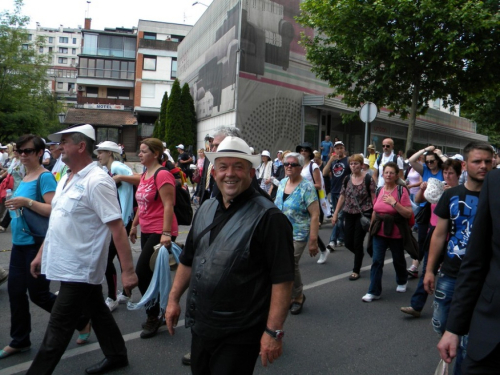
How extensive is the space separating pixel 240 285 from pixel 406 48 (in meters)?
16.2

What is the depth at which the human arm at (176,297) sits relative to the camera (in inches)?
A: 106

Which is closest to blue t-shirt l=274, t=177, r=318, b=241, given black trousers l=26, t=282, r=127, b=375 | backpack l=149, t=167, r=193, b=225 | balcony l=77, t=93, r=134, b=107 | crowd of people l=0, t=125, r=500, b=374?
crowd of people l=0, t=125, r=500, b=374

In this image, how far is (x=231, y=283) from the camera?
235cm

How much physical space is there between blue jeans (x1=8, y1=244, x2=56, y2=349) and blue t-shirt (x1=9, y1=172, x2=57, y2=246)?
0.06 meters

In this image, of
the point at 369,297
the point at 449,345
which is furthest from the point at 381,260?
the point at 449,345

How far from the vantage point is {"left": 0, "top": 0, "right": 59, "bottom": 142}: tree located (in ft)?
103

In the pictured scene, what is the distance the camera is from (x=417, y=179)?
8703 mm

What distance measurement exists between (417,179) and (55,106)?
54372mm

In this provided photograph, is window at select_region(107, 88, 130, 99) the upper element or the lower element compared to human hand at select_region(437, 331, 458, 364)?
upper

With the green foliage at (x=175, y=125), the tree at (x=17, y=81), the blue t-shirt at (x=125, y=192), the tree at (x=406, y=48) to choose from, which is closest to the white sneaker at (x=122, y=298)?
the blue t-shirt at (x=125, y=192)

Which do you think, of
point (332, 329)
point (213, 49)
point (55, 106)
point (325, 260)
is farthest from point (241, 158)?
point (55, 106)

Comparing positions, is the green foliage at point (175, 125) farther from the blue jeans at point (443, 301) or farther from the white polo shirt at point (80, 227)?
the blue jeans at point (443, 301)

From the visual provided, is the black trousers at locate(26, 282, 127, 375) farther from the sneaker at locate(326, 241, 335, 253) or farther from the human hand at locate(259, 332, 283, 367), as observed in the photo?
the sneaker at locate(326, 241, 335, 253)

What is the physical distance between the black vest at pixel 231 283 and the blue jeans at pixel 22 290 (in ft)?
6.61
